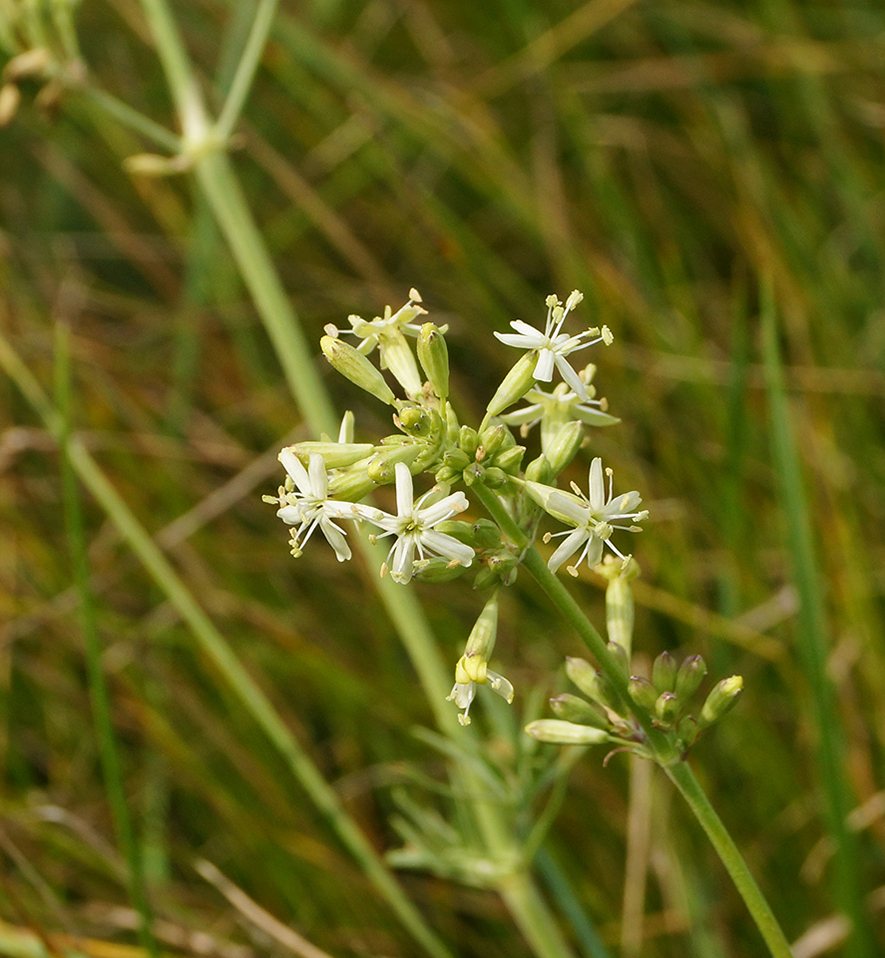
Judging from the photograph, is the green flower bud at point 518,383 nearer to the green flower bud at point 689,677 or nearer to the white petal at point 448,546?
the white petal at point 448,546

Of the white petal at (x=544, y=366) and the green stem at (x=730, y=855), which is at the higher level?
the white petal at (x=544, y=366)

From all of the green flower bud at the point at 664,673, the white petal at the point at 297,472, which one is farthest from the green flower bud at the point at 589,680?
the white petal at the point at 297,472

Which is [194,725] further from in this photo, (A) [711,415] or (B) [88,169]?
(B) [88,169]

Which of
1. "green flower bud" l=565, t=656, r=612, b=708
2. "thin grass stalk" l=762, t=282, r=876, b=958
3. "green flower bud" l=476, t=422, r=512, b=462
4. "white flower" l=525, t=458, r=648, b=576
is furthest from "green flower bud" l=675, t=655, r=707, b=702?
"thin grass stalk" l=762, t=282, r=876, b=958

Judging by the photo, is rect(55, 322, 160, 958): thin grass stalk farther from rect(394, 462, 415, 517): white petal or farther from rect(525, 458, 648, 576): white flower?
rect(525, 458, 648, 576): white flower

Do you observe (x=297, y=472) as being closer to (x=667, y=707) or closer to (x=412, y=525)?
(x=412, y=525)

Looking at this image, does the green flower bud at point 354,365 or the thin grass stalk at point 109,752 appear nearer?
the green flower bud at point 354,365

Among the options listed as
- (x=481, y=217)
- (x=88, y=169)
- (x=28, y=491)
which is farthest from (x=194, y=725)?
(x=88, y=169)
